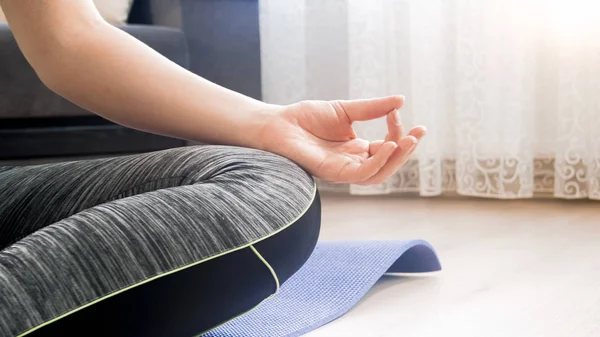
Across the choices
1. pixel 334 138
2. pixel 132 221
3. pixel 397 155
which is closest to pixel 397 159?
pixel 397 155

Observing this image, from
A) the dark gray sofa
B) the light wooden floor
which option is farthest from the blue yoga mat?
the dark gray sofa

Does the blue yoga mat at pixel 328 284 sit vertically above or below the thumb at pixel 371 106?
below

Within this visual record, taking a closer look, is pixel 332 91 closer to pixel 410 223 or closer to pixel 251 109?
pixel 410 223

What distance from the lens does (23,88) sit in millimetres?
1825

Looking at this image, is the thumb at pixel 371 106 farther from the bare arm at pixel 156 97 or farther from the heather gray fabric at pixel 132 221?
the heather gray fabric at pixel 132 221

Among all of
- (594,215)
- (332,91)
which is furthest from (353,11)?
(594,215)

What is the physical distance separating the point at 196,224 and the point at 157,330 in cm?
10

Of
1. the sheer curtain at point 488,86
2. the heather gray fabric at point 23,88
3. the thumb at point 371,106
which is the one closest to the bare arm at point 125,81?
the thumb at point 371,106

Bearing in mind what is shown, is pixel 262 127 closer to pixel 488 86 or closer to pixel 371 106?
pixel 371 106

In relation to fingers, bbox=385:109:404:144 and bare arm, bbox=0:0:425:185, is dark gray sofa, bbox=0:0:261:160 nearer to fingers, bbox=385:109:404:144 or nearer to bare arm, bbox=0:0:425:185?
bare arm, bbox=0:0:425:185

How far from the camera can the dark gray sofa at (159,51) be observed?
5.98 feet

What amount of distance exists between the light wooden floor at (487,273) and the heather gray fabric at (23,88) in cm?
70

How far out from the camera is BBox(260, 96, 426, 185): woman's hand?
0.86 meters

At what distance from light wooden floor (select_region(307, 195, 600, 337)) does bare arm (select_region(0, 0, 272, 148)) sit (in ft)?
1.00
